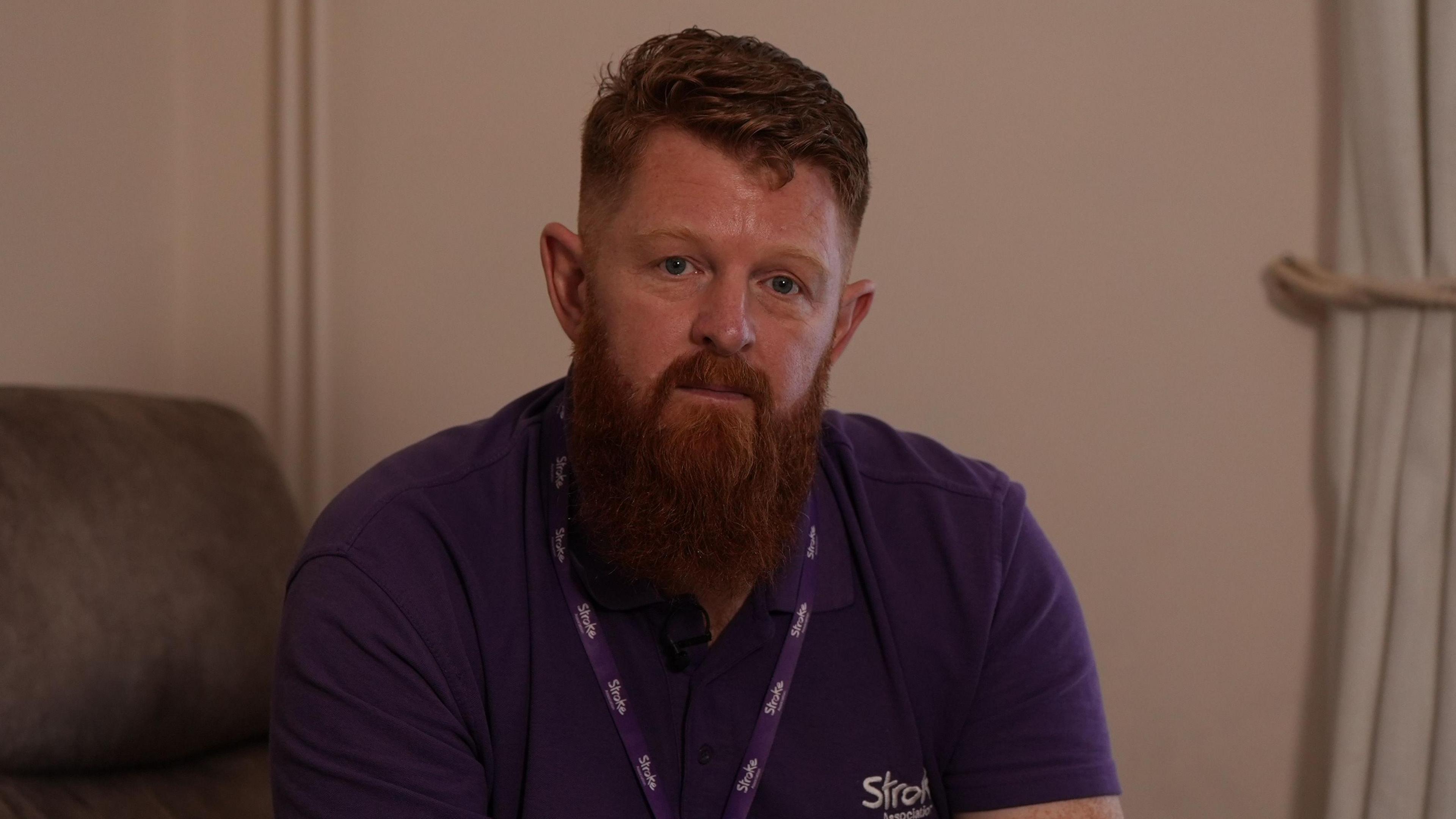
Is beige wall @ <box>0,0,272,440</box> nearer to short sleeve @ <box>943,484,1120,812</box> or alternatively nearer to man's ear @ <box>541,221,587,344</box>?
man's ear @ <box>541,221,587,344</box>

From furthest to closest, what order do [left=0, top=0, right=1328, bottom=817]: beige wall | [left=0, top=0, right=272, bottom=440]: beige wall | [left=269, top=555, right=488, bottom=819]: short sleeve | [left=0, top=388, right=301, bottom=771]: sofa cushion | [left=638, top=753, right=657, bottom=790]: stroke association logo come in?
[left=0, top=0, right=272, bottom=440]: beige wall → [left=0, top=0, right=1328, bottom=817]: beige wall → [left=0, top=388, right=301, bottom=771]: sofa cushion → [left=638, top=753, right=657, bottom=790]: stroke association logo → [left=269, top=555, right=488, bottom=819]: short sleeve

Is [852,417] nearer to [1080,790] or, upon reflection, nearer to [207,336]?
[1080,790]

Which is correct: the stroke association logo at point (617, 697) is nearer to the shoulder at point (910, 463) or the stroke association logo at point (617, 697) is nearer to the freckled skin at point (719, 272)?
the freckled skin at point (719, 272)

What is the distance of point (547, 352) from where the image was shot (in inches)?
97.5

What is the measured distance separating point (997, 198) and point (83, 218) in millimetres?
1632

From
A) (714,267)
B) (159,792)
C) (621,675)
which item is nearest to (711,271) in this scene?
(714,267)

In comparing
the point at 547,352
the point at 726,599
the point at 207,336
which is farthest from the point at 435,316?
the point at 726,599

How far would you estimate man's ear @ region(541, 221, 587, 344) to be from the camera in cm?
159

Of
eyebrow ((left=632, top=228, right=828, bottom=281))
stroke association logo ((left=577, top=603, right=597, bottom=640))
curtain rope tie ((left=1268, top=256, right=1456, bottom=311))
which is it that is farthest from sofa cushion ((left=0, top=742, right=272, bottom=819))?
curtain rope tie ((left=1268, top=256, right=1456, bottom=311))

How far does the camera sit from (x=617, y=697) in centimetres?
142

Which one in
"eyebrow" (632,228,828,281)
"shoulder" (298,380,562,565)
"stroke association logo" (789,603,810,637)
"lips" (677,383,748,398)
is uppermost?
"eyebrow" (632,228,828,281)

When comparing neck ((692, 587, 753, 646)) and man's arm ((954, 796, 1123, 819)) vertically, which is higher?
neck ((692, 587, 753, 646))

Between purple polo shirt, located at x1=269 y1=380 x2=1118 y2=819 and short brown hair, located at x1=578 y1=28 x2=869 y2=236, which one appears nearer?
purple polo shirt, located at x1=269 y1=380 x2=1118 y2=819

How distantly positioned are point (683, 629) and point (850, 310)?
18.7 inches
